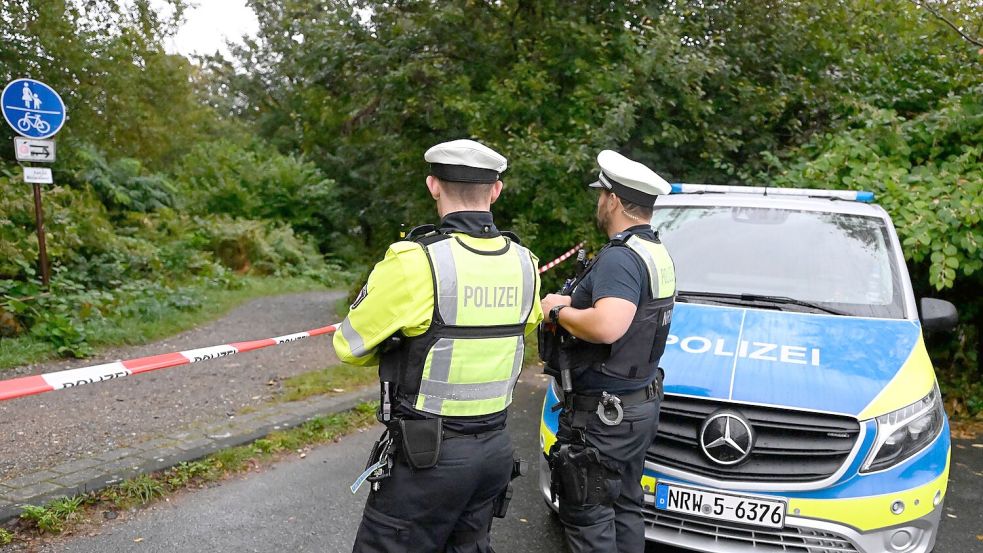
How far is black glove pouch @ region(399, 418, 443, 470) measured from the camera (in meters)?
2.38

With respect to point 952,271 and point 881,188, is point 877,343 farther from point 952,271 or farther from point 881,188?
point 881,188

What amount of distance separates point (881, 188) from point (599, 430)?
488 cm

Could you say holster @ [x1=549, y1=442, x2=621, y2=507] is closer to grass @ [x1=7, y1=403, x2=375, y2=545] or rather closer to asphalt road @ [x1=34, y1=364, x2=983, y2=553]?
asphalt road @ [x1=34, y1=364, x2=983, y2=553]

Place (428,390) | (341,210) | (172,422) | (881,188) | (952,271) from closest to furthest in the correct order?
(428,390) → (172,422) → (952,271) → (881,188) → (341,210)

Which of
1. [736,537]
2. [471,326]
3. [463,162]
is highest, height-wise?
[463,162]

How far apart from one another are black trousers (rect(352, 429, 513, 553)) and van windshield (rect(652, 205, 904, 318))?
217 cm

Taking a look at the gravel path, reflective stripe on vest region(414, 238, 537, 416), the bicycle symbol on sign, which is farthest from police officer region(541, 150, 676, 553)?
the bicycle symbol on sign

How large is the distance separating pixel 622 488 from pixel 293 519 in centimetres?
198

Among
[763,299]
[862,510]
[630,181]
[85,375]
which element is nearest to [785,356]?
[763,299]

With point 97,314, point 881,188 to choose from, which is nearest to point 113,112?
point 97,314

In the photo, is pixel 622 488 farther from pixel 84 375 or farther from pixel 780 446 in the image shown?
pixel 84 375

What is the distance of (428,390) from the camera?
2408mm

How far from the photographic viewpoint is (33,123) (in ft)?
25.4

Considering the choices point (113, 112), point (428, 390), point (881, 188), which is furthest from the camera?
point (113, 112)
